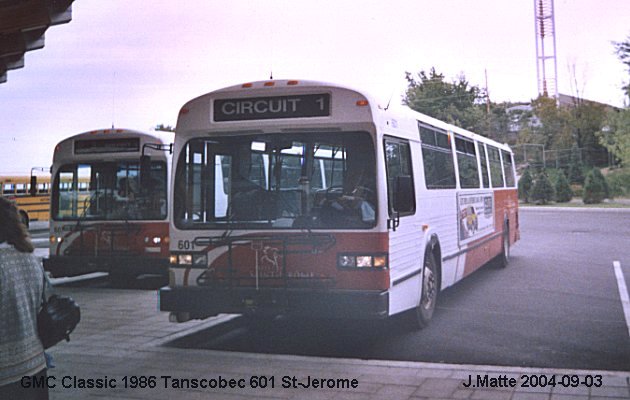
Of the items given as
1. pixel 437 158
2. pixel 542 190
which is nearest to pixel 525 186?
pixel 542 190

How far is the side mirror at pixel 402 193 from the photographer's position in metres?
7.72

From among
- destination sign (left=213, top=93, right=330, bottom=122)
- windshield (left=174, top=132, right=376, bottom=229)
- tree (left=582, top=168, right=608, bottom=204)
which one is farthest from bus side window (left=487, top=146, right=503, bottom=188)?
tree (left=582, top=168, right=608, bottom=204)

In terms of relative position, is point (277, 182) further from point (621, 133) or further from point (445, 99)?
point (445, 99)

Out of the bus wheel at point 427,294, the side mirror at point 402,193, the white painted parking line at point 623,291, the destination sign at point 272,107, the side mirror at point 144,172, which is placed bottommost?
the white painted parking line at point 623,291

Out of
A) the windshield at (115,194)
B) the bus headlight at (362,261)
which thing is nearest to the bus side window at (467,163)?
the bus headlight at (362,261)

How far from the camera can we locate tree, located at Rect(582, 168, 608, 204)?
54188mm

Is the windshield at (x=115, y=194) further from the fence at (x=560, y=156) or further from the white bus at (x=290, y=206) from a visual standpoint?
the fence at (x=560, y=156)

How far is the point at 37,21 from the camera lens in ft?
36.6

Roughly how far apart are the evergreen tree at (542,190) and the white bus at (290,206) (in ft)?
166

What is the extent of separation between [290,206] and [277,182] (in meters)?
0.30

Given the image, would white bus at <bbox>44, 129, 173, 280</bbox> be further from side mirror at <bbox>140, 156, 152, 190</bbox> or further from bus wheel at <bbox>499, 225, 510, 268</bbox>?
bus wheel at <bbox>499, 225, 510, 268</bbox>

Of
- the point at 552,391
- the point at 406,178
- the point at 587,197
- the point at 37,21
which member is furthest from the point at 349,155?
the point at 587,197

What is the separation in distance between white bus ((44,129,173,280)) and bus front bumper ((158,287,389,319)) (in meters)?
5.07

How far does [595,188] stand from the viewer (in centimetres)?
5412
